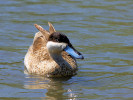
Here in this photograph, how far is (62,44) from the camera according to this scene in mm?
10352

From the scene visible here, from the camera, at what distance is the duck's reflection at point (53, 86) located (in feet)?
31.4

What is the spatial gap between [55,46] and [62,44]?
10.4 inches

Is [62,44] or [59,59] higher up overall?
[62,44]

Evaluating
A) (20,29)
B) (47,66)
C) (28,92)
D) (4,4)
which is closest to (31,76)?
(47,66)

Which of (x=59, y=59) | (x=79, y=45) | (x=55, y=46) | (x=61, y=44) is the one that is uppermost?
(x=61, y=44)

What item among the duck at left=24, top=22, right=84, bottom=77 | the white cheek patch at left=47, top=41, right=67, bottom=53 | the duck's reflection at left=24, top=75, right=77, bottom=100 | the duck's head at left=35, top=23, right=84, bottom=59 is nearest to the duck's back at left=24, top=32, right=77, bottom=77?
the duck at left=24, top=22, right=84, bottom=77

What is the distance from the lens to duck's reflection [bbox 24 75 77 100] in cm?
958

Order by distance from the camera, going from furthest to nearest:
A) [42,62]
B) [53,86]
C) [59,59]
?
[42,62] < [59,59] < [53,86]

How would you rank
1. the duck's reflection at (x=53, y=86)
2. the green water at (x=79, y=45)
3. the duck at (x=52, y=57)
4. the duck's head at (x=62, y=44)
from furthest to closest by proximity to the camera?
the duck at (x=52, y=57) < the duck's head at (x=62, y=44) < the green water at (x=79, y=45) < the duck's reflection at (x=53, y=86)

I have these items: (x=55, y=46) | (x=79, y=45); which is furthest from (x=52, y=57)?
(x=79, y=45)

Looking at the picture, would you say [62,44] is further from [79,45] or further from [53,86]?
[79,45]

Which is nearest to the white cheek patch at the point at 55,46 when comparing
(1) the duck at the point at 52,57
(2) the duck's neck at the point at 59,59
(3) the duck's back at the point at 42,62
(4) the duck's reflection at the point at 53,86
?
(1) the duck at the point at 52,57

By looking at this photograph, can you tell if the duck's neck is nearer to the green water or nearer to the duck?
the duck

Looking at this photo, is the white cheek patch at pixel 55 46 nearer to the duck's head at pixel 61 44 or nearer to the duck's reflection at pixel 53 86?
the duck's head at pixel 61 44
